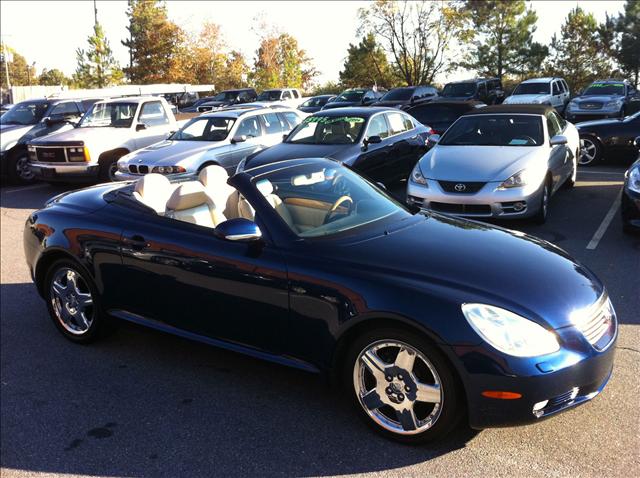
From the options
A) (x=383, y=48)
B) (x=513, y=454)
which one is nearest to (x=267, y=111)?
(x=513, y=454)

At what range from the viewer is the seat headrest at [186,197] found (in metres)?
4.36

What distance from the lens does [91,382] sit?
4.09 metres

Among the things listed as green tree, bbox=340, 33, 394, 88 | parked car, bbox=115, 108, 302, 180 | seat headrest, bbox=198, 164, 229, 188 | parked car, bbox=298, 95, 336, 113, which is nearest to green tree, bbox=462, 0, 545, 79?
green tree, bbox=340, 33, 394, 88

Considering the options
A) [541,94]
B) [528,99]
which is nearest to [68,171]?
[528,99]

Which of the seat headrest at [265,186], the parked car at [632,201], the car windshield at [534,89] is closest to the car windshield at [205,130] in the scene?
the parked car at [632,201]

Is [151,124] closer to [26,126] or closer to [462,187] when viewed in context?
[26,126]

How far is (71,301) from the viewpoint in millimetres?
4672

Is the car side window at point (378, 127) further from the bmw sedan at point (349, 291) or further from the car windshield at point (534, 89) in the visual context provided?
the car windshield at point (534, 89)

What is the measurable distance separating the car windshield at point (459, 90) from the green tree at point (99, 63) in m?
23.4

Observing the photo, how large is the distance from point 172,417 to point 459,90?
2347cm

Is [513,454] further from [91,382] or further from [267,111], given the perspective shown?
[267,111]

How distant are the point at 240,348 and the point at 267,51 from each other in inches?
1841

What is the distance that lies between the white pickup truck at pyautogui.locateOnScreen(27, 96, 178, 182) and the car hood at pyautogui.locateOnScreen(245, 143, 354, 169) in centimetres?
387

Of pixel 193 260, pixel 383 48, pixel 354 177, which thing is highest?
pixel 383 48
